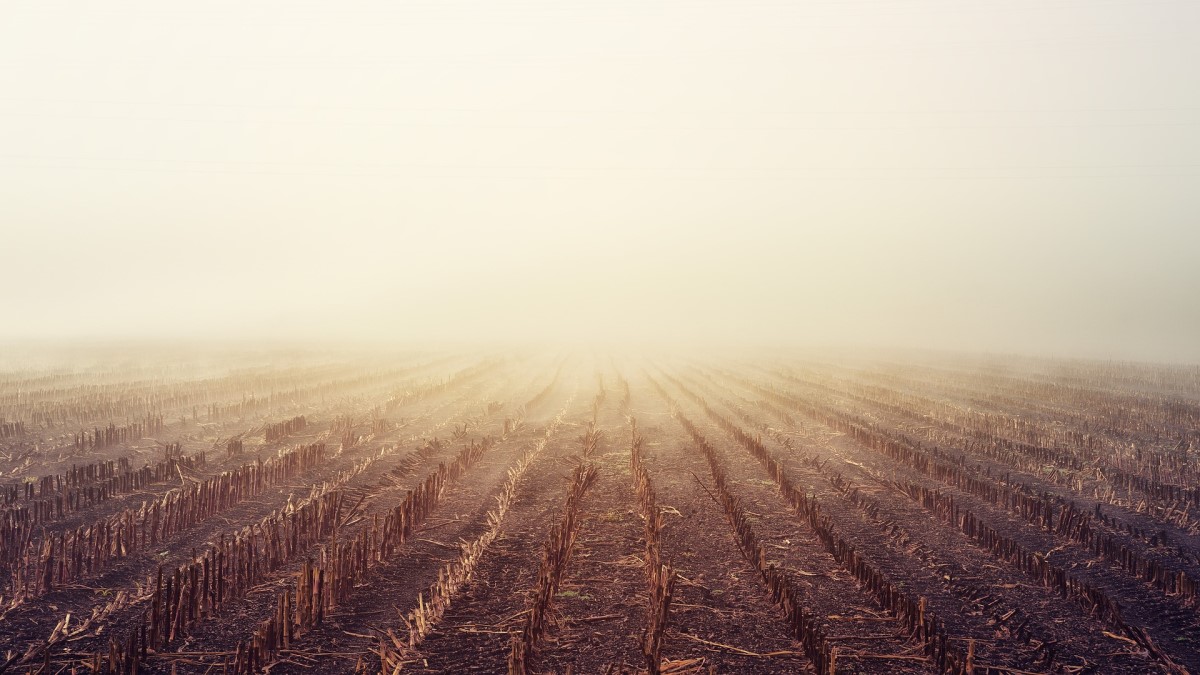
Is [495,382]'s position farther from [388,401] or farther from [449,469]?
[449,469]

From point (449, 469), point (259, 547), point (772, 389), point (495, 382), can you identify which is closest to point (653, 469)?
point (449, 469)

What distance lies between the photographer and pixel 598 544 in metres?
7.88

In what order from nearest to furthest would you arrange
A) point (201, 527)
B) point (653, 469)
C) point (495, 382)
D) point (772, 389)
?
point (201, 527)
point (653, 469)
point (772, 389)
point (495, 382)

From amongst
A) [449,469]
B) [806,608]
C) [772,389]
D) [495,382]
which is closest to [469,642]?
[806,608]

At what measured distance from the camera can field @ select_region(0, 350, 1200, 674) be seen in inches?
210

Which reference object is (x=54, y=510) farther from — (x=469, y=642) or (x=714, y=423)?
(x=714, y=423)

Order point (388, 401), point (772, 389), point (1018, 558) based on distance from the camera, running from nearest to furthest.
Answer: point (1018, 558) < point (388, 401) < point (772, 389)

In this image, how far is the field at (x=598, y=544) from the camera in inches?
210

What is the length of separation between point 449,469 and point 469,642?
20.5 feet

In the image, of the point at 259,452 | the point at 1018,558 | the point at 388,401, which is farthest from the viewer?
the point at 388,401

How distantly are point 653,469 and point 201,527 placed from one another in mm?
7577

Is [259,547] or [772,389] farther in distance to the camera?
[772,389]

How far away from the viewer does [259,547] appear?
303 inches

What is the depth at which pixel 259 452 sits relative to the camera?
13.5 metres
